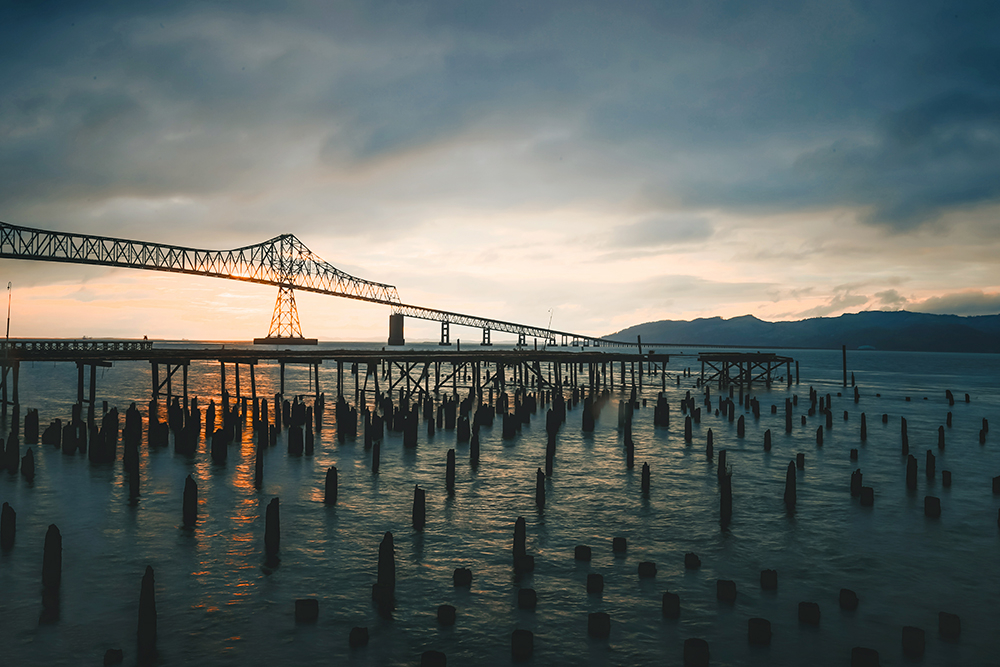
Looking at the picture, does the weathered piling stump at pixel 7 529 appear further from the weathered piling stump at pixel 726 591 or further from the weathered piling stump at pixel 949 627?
the weathered piling stump at pixel 949 627

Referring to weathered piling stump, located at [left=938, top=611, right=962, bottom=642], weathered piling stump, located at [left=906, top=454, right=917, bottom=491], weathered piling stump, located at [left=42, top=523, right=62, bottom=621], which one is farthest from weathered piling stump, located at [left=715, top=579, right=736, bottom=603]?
weathered piling stump, located at [left=906, top=454, right=917, bottom=491]

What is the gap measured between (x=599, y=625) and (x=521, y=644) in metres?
1.55

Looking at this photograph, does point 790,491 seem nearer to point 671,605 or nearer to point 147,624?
point 671,605

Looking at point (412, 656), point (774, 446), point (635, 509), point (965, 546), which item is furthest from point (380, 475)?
point (774, 446)

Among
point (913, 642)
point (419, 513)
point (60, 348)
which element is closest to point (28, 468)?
point (419, 513)

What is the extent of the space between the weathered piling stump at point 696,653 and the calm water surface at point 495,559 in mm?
755

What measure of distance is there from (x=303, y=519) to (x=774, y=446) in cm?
2255

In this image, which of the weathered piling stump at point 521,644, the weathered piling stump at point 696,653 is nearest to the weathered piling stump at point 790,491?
the weathered piling stump at point 696,653

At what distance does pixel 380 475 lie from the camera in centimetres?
2180

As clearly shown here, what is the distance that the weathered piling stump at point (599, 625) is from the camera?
32.4ft

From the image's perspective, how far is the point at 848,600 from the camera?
1089cm

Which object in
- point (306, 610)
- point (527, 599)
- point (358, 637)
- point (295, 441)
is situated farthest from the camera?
point (295, 441)

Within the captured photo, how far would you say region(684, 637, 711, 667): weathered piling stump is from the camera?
8594mm

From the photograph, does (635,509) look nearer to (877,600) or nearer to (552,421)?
(877,600)
